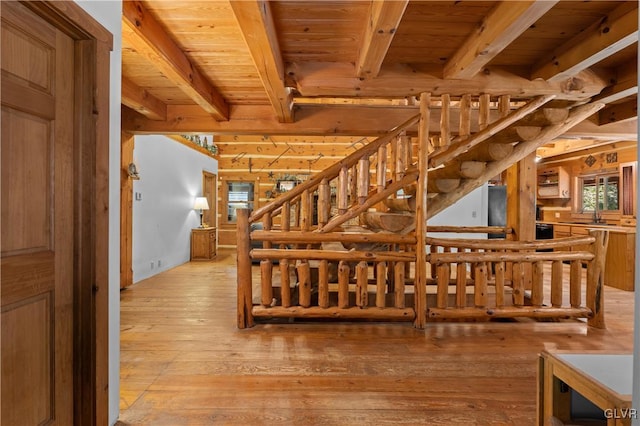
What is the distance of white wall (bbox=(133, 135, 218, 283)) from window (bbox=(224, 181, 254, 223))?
1.56 m

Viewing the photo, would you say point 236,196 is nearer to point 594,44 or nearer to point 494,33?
point 494,33

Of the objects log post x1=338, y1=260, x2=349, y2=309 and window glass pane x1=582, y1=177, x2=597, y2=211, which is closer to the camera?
log post x1=338, y1=260, x2=349, y2=309

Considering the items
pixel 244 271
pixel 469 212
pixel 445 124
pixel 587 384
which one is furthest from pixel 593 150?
pixel 587 384

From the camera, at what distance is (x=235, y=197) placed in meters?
8.66

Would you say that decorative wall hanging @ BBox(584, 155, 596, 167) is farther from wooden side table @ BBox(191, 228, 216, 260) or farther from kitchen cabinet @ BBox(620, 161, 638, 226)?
wooden side table @ BBox(191, 228, 216, 260)

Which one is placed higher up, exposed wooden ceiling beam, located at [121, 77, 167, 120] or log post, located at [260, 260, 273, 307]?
exposed wooden ceiling beam, located at [121, 77, 167, 120]

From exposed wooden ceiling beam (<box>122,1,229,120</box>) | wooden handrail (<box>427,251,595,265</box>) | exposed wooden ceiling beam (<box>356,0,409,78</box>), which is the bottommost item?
wooden handrail (<box>427,251,595,265</box>)

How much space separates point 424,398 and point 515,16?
226 centimetres

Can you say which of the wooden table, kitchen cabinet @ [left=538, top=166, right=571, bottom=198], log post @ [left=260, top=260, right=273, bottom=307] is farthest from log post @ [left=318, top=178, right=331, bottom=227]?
kitchen cabinet @ [left=538, top=166, right=571, bottom=198]

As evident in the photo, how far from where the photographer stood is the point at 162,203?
549 centimetres

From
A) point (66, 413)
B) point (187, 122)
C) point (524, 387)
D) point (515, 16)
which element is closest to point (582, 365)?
point (524, 387)

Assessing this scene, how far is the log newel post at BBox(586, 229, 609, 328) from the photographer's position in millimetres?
2967

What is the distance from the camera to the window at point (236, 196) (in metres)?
8.60

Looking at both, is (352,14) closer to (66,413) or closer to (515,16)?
(515,16)
